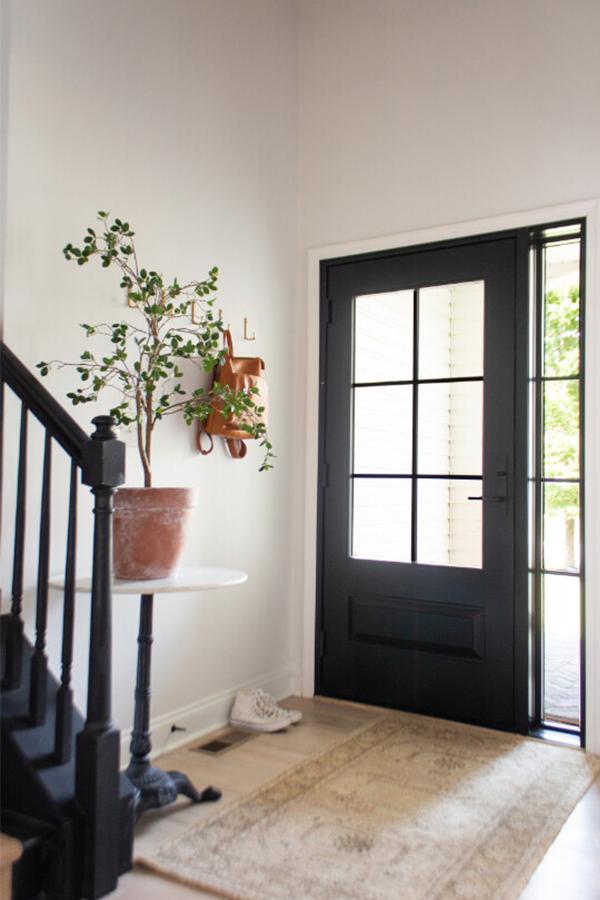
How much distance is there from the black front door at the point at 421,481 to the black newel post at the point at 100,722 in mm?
1648

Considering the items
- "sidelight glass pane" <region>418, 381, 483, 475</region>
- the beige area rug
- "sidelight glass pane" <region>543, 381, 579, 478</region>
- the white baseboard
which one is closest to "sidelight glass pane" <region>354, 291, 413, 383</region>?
"sidelight glass pane" <region>418, 381, 483, 475</region>

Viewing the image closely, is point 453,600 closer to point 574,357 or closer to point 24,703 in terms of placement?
point 574,357

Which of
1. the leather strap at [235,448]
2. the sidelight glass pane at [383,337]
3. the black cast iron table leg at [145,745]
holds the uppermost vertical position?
the sidelight glass pane at [383,337]

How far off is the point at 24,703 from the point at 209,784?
776 mm

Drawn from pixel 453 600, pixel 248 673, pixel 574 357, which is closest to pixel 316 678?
pixel 248 673

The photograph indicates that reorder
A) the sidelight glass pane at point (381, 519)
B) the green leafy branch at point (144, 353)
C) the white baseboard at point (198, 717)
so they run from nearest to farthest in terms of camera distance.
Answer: the green leafy branch at point (144, 353) → the white baseboard at point (198, 717) → the sidelight glass pane at point (381, 519)

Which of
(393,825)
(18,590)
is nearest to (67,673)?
(18,590)

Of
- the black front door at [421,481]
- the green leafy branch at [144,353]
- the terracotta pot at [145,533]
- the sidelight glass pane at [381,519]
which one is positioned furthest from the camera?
the sidelight glass pane at [381,519]

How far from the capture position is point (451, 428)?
3.24m

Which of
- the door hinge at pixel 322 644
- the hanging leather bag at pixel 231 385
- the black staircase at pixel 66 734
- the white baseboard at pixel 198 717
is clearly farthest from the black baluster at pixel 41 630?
the door hinge at pixel 322 644

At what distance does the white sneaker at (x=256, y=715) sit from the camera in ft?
10.0

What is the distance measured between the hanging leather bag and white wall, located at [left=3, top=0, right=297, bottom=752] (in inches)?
3.0

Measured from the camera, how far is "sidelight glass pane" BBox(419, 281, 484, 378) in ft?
10.6

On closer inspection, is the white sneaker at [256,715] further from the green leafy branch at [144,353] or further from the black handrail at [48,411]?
the black handrail at [48,411]
